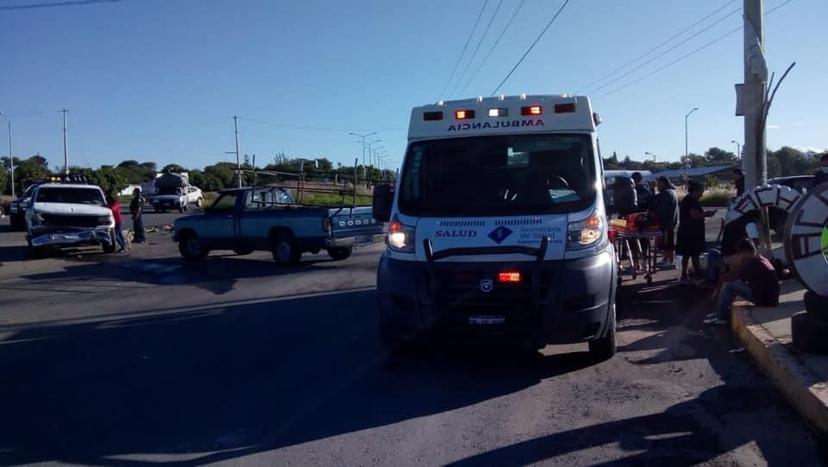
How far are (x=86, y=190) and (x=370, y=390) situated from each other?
17.2 m

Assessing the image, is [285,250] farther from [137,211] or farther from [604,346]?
[604,346]

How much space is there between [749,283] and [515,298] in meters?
3.76

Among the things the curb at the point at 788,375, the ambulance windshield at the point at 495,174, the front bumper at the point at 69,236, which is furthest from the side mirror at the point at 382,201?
the front bumper at the point at 69,236

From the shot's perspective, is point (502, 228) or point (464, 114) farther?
point (464, 114)

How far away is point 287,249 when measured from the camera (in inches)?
671

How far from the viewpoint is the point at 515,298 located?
658 centimetres

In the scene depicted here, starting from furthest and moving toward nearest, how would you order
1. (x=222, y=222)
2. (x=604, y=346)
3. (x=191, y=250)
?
(x=191, y=250), (x=222, y=222), (x=604, y=346)

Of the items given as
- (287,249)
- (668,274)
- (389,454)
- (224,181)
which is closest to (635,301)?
(668,274)

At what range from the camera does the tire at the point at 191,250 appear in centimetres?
1892

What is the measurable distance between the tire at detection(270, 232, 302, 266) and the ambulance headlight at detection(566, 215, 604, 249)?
435 inches

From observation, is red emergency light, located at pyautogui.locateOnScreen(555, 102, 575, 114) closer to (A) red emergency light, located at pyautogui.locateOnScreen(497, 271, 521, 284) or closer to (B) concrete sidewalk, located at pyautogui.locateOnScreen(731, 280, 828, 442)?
(A) red emergency light, located at pyautogui.locateOnScreen(497, 271, 521, 284)

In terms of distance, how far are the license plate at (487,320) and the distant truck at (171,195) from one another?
45.8m

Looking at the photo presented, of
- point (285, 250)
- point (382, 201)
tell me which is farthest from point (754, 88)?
point (285, 250)

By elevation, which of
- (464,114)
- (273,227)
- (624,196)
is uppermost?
(464,114)
